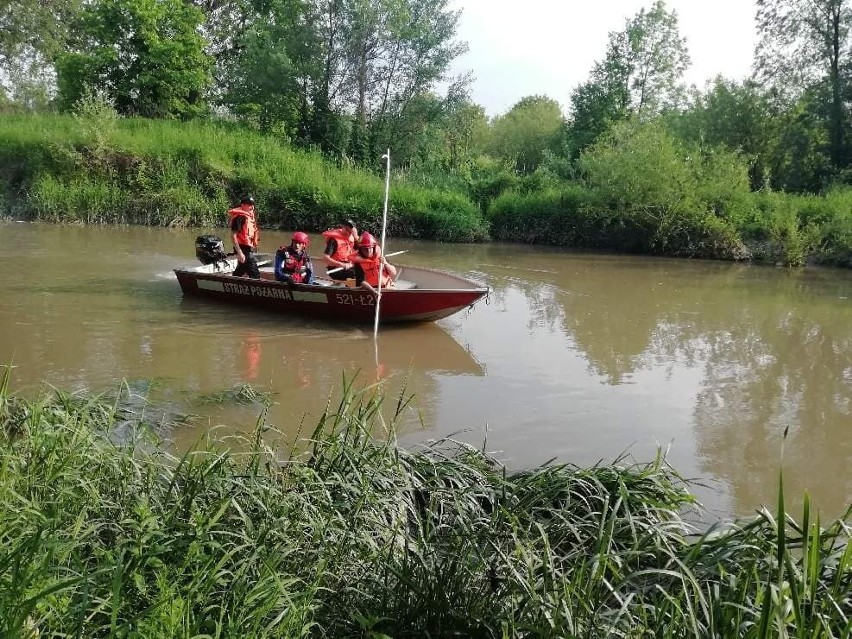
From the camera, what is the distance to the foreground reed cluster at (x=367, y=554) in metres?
2.13

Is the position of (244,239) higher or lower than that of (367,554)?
higher

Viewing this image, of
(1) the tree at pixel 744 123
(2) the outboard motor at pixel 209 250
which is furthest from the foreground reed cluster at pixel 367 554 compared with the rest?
(1) the tree at pixel 744 123

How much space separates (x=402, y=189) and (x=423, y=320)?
1193 cm

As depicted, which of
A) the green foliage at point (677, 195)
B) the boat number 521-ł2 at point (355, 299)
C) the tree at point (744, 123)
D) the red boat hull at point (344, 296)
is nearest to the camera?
the red boat hull at point (344, 296)

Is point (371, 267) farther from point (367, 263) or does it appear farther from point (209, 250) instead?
point (209, 250)

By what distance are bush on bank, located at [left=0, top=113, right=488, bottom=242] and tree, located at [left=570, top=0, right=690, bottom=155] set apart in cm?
882

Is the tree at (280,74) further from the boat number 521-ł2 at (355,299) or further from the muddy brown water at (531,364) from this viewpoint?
the boat number 521-ł2 at (355,299)

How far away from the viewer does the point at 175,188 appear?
19672 mm

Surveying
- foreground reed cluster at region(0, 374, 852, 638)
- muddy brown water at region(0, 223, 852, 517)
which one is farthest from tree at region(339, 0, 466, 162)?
foreground reed cluster at region(0, 374, 852, 638)

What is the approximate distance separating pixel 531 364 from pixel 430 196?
1304cm

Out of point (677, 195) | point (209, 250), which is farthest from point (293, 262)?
point (677, 195)

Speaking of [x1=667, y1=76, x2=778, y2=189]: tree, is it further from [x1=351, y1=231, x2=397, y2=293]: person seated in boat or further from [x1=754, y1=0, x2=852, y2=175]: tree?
[x1=351, y1=231, x2=397, y2=293]: person seated in boat

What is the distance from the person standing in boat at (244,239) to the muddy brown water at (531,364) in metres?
0.66

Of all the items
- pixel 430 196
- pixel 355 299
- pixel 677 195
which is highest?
pixel 677 195
